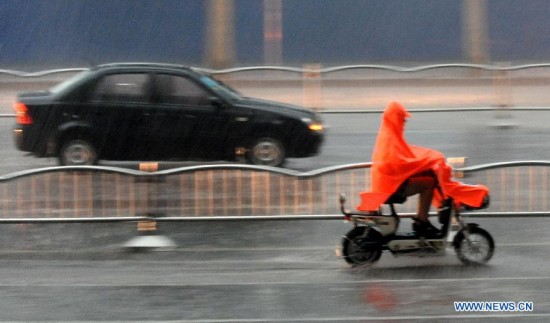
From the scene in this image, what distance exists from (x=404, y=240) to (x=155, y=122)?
5872 mm

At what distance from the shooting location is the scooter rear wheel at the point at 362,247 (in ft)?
31.0

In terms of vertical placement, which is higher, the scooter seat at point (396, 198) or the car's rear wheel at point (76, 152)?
the car's rear wheel at point (76, 152)

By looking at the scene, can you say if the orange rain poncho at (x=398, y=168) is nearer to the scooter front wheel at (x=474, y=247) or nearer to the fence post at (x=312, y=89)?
the scooter front wheel at (x=474, y=247)

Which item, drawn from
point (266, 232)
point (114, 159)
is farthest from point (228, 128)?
point (266, 232)

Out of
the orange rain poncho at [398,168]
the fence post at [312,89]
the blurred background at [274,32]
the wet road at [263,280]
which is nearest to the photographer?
the wet road at [263,280]

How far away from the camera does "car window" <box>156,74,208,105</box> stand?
1445 cm

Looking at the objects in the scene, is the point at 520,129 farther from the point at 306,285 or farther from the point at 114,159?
the point at 306,285

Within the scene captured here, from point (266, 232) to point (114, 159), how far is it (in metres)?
4.16

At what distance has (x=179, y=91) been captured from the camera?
14.5 metres

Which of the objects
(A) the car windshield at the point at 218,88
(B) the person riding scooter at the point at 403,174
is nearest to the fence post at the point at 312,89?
(A) the car windshield at the point at 218,88

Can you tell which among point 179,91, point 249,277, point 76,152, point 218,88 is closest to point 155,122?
point 179,91

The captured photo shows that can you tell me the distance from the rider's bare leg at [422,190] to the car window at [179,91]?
5595 millimetres

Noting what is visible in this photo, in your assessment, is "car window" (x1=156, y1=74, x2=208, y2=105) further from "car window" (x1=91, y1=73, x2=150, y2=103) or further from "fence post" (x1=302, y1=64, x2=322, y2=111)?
"fence post" (x1=302, y1=64, x2=322, y2=111)

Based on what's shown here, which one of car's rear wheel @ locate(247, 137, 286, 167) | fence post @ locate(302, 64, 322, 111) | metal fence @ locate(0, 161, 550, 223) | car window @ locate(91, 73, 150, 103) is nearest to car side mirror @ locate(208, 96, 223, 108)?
car's rear wheel @ locate(247, 137, 286, 167)
